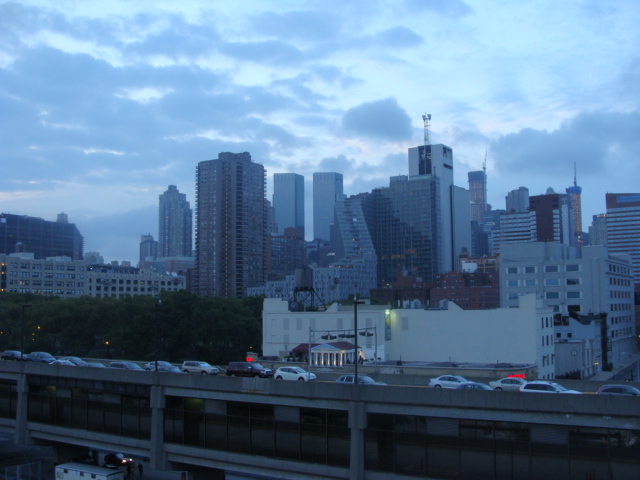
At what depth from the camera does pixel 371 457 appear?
110 ft

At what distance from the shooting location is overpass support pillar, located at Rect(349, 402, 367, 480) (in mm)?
33406

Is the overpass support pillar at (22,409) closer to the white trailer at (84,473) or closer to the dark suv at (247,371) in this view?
the white trailer at (84,473)

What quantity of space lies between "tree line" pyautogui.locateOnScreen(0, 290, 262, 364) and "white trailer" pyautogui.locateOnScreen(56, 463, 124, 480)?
4891 centimetres

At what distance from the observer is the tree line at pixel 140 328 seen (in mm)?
100062

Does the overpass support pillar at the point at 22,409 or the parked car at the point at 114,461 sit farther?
the parked car at the point at 114,461

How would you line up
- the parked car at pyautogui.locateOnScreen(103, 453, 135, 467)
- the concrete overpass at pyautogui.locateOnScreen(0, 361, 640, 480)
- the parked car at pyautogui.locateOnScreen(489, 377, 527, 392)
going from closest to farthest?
the concrete overpass at pyautogui.locateOnScreen(0, 361, 640, 480) < the parked car at pyautogui.locateOnScreen(489, 377, 527, 392) < the parked car at pyautogui.locateOnScreen(103, 453, 135, 467)

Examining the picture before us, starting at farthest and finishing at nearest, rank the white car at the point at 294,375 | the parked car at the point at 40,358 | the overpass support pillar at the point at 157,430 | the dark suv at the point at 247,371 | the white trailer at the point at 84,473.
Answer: the parked car at the point at 40,358 < the dark suv at the point at 247,371 < the white car at the point at 294,375 < the white trailer at the point at 84,473 < the overpass support pillar at the point at 157,430

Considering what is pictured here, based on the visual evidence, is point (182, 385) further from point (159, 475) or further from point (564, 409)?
point (564, 409)

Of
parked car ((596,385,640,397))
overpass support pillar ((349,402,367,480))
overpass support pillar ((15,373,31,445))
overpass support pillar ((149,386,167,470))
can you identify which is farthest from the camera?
overpass support pillar ((15,373,31,445))

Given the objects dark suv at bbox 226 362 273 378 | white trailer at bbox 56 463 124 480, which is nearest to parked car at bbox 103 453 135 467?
white trailer at bbox 56 463 124 480

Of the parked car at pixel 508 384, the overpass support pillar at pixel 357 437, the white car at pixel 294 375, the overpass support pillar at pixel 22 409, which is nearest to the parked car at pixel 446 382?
the parked car at pixel 508 384

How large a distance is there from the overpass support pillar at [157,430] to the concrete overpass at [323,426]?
2.5 inches

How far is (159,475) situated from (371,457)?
25093mm

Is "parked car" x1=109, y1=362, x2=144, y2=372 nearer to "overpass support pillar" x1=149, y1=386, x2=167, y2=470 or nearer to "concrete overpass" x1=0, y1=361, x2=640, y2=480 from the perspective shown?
"concrete overpass" x1=0, y1=361, x2=640, y2=480
